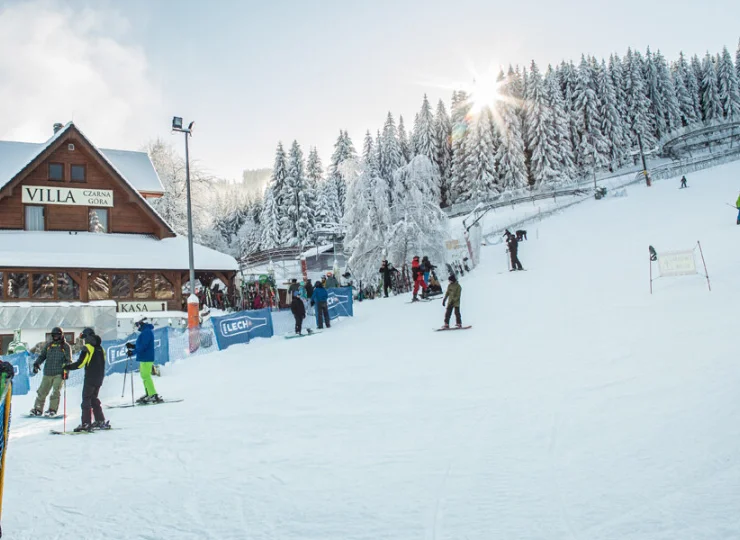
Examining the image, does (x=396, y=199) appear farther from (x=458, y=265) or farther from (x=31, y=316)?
(x=31, y=316)

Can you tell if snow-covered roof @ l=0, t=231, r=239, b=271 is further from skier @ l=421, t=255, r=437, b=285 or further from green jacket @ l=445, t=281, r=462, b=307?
green jacket @ l=445, t=281, r=462, b=307

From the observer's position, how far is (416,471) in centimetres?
527

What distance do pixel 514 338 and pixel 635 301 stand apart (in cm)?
383

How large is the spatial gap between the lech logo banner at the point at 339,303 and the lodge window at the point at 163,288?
30.8 ft

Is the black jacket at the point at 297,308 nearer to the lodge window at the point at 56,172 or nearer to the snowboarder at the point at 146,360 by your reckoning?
the snowboarder at the point at 146,360

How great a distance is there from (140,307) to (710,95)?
268ft

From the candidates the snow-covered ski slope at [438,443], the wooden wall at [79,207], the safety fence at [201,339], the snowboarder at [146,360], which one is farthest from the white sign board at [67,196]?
the snowboarder at [146,360]

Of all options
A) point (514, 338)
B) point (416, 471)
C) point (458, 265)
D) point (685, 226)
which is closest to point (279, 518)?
point (416, 471)

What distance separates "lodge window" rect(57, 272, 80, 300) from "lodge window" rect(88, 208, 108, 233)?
2508 mm

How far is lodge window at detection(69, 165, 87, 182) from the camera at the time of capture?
24328 mm

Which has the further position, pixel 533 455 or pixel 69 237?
pixel 69 237

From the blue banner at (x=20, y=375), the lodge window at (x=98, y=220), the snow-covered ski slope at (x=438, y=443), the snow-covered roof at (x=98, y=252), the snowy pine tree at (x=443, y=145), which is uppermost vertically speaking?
the snowy pine tree at (x=443, y=145)

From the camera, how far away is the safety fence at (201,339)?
13391 mm

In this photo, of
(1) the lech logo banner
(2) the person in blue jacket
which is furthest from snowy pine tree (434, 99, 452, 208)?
(2) the person in blue jacket
